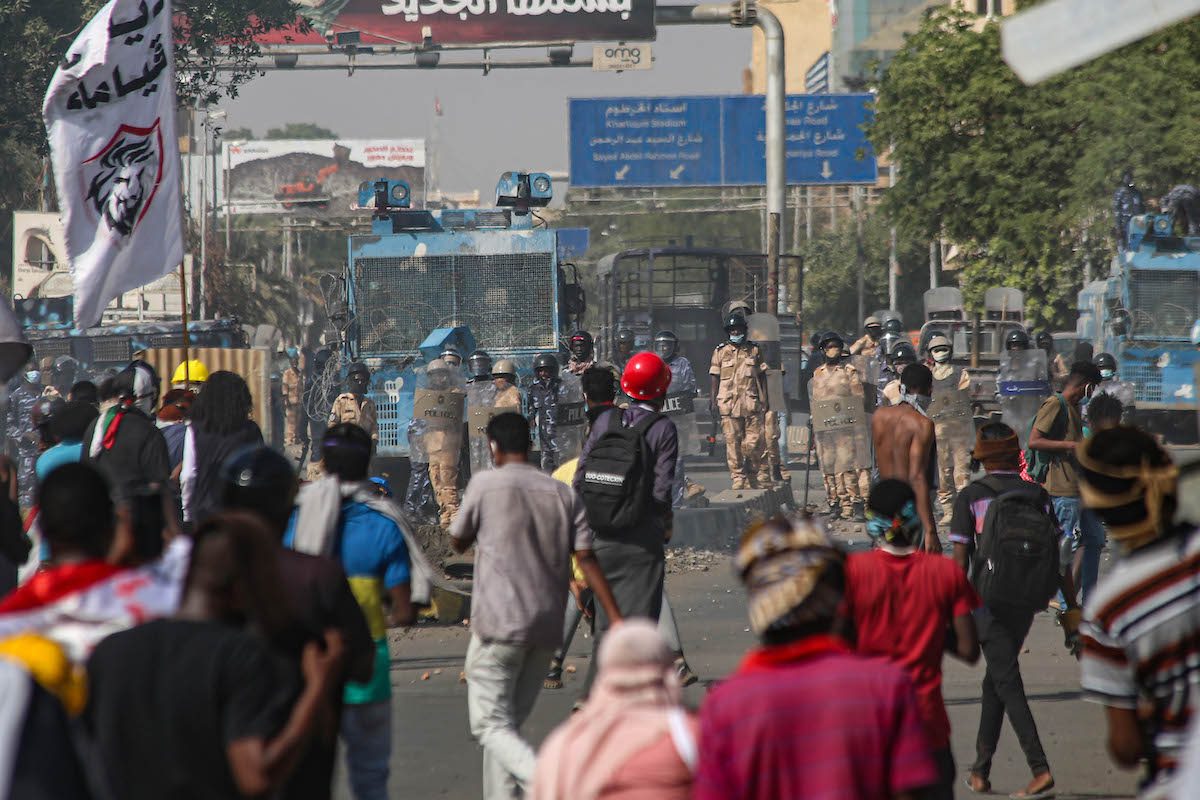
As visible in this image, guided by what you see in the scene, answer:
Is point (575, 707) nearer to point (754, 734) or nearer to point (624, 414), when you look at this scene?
point (624, 414)

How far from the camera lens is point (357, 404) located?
1725 centimetres

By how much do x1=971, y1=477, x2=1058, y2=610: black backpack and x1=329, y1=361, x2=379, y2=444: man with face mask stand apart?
11.0m

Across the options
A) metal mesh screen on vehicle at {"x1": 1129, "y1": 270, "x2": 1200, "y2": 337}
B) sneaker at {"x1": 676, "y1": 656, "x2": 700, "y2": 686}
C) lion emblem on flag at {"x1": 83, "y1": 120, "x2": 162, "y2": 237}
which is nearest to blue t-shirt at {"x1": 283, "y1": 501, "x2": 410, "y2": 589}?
sneaker at {"x1": 676, "y1": 656, "x2": 700, "y2": 686}

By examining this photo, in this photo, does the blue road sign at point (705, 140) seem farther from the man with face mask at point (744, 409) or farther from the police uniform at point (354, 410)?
the police uniform at point (354, 410)

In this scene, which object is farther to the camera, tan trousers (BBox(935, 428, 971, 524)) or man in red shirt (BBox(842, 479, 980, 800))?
tan trousers (BBox(935, 428, 971, 524))

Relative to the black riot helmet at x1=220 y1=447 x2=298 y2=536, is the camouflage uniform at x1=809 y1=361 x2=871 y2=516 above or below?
below

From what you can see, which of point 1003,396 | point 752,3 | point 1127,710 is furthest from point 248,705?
point 752,3

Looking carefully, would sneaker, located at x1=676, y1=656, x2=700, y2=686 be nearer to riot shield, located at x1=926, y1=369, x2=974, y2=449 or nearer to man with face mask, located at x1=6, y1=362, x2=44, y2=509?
riot shield, located at x1=926, y1=369, x2=974, y2=449

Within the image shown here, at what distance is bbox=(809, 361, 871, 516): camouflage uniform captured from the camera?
54.1 ft

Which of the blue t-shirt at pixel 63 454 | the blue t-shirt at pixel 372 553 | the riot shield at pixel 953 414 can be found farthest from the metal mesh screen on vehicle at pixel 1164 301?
the blue t-shirt at pixel 372 553

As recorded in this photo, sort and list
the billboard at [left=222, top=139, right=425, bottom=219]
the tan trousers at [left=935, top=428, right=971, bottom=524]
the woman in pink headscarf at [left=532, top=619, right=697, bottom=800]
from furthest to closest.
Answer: the billboard at [left=222, top=139, right=425, bottom=219] < the tan trousers at [left=935, top=428, right=971, bottom=524] < the woman in pink headscarf at [left=532, top=619, right=697, bottom=800]

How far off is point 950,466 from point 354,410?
5.72 m

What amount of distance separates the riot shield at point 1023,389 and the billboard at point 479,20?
15.0 metres

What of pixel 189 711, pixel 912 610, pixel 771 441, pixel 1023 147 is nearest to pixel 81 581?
pixel 189 711
